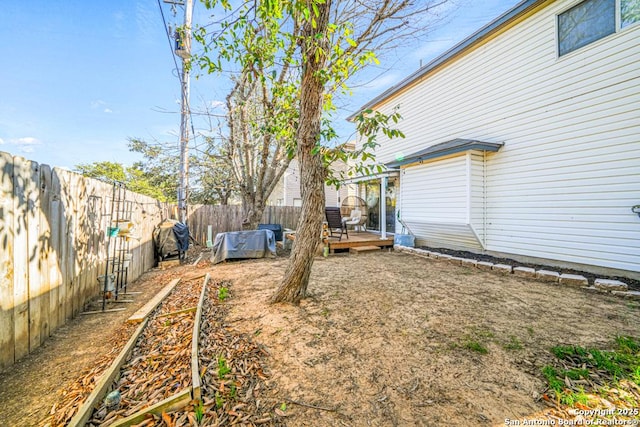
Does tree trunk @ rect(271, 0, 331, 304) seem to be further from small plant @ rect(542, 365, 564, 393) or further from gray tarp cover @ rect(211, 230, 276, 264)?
gray tarp cover @ rect(211, 230, 276, 264)

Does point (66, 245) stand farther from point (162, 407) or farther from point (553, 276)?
point (553, 276)

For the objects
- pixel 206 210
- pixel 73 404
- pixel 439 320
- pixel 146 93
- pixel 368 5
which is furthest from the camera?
pixel 206 210

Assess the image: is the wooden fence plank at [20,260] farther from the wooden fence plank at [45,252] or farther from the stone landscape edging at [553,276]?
the stone landscape edging at [553,276]

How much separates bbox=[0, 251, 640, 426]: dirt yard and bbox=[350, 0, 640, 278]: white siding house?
1.53 meters

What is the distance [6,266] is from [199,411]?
227 cm

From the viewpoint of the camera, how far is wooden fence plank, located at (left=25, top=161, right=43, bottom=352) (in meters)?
2.49

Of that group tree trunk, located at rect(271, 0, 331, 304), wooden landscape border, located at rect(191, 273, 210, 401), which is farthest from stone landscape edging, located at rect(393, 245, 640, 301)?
wooden landscape border, located at rect(191, 273, 210, 401)

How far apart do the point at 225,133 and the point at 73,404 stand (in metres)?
7.55

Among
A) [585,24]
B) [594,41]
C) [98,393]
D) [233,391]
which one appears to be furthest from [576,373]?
[585,24]

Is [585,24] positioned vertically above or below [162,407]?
above

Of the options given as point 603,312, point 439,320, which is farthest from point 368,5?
point 603,312

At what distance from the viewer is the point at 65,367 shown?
2.27 metres

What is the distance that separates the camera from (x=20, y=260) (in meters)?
2.37

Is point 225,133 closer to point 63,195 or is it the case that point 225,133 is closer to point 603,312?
point 63,195
